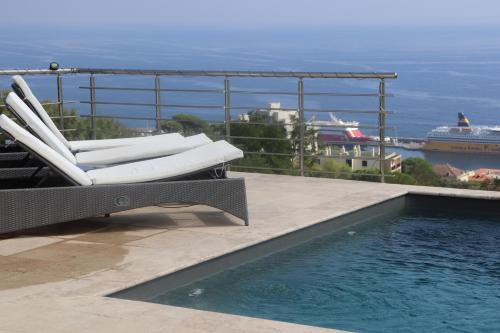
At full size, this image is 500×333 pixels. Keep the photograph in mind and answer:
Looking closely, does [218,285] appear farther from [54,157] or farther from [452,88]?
[452,88]

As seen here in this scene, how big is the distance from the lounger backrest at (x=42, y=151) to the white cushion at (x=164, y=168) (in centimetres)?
10

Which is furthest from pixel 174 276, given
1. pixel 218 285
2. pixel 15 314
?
pixel 15 314

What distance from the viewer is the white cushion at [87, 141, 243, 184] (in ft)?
16.8

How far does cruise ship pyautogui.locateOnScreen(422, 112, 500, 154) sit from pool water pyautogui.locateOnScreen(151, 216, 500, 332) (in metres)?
41.5

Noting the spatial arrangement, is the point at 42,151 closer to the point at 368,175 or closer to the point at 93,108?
the point at 368,175

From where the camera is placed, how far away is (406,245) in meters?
5.34

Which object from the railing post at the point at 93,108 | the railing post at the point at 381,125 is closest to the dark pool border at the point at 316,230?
the railing post at the point at 381,125

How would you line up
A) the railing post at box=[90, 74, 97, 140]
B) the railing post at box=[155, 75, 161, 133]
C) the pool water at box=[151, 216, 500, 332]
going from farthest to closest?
1. the railing post at box=[90, 74, 97, 140]
2. the railing post at box=[155, 75, 161, 133]
3. the pool water at box=[151, 216, 500, 332]

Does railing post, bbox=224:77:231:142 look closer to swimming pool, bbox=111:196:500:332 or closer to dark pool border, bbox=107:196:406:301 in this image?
dark pool border, bbox=107:196:406:301

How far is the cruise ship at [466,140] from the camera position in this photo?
157ft

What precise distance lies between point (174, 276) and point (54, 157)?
1.19 m

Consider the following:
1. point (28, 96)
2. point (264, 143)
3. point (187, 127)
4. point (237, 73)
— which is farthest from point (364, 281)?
point (264, 143)

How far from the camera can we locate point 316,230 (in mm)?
5602

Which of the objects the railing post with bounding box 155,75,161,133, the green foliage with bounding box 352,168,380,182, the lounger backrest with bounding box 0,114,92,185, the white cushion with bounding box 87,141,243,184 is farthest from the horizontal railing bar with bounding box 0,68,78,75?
the green foliage with bounding box 352,168,380,182
